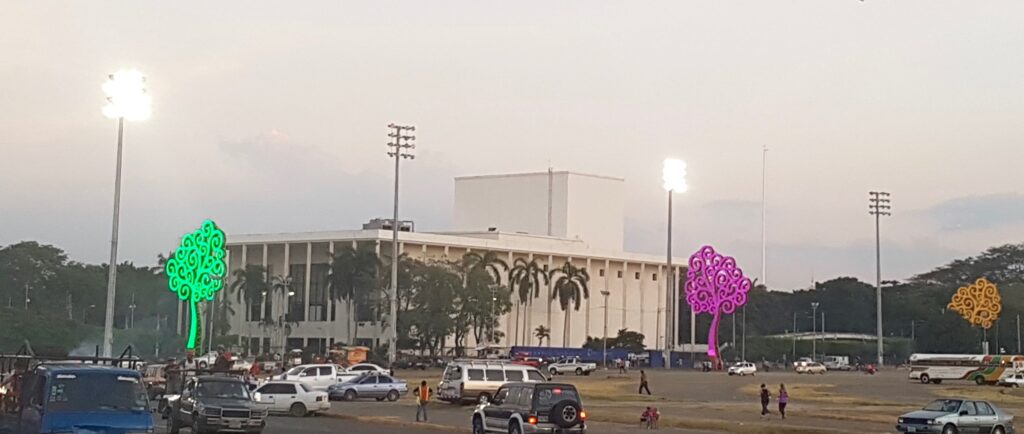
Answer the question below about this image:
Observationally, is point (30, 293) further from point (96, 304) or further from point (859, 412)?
point (859, 412)

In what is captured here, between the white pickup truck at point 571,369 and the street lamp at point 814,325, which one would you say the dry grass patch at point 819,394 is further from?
the street lamp at point 814,325

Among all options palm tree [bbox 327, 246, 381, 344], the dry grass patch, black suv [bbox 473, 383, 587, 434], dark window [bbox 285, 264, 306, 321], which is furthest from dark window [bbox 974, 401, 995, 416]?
dark window [bbox 285, 264, 306, 321]

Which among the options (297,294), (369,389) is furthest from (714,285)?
(369,389)

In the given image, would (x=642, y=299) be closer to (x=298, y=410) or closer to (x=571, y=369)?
(x=571, y=369)

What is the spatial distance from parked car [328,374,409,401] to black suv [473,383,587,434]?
1161 inches

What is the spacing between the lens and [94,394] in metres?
22.4

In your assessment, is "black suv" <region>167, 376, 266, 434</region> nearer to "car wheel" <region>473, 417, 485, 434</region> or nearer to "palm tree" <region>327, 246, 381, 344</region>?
"car wheel" <region>473, 417, 485, 434</region>

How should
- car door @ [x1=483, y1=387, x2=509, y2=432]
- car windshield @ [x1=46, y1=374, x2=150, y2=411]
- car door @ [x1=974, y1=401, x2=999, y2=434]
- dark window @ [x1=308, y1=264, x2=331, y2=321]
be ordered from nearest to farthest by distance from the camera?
car windshield @ [x1=46, y1=374, x2=150, y2=411], car door @ [x1=483, y1=387, x2=509, y2=432], car door @ [x1=974, y1=401, x2=999, y2=434], dark window @ [x1=308, y1=264, x2=331, y2=321]

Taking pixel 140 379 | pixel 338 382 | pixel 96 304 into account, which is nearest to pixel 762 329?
pixel 96 304

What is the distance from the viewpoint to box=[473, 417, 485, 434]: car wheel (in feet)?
110

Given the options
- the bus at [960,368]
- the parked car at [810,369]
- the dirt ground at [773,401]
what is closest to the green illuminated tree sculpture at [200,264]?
the dirt ground at [773,401]

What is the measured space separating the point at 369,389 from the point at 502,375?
1190 centimetres

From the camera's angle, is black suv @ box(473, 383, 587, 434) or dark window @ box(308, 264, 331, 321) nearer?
black suv @ box(473, 383, 587, 434)

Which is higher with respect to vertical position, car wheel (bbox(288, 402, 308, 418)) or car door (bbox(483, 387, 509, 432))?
car door (bbox(483, 387, 509, 432))
